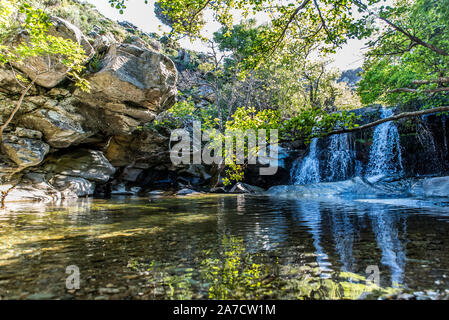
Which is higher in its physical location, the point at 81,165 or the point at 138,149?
the point at 138,149

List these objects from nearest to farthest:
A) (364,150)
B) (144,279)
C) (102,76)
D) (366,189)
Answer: (144,279)
(366,189)
(102,76)
(364,150)

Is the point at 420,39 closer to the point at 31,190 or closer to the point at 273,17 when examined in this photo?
the point at 273,17

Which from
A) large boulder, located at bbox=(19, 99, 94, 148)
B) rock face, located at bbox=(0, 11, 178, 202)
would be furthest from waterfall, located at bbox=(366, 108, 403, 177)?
large boulder, located at bbox=(19, 99, 94, 148)

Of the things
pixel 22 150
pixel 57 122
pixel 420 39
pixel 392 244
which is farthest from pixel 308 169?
pixel 22 150

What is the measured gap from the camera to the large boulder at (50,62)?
477 inches

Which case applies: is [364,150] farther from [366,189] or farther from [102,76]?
[102,76]

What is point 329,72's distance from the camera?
26.4m

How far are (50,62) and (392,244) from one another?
16.4 meters

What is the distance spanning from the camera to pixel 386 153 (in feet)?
56.6

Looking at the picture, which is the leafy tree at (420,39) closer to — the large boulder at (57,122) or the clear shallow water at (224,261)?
the clear shallow water at (224,261)

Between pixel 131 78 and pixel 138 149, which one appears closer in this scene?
pixel 131 78

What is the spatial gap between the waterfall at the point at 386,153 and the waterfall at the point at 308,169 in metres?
3.83

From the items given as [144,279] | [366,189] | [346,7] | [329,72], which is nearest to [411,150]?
[366,189]
